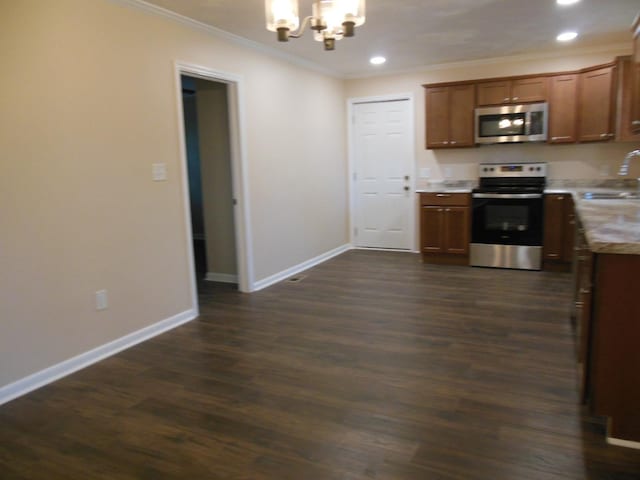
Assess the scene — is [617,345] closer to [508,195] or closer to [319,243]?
[508,195]

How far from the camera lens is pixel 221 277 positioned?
541 cm

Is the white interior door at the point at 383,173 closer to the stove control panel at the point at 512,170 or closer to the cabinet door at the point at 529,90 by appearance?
the stove control panel at the point at 512,170

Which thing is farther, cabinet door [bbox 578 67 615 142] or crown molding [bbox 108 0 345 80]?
cabinet door [bbox 578 67 615 142]

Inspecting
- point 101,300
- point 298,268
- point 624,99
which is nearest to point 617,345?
point 101,300

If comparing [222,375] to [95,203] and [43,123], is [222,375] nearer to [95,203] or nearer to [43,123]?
[95,203]

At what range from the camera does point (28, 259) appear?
9.28ft

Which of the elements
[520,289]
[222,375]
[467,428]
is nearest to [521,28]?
[520,289]

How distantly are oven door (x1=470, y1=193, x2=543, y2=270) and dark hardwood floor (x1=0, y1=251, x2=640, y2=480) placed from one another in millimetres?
1263

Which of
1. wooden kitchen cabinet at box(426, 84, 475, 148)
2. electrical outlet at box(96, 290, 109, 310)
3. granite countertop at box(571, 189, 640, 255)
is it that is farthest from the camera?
wooden kitchen cabinet at box(426, 84, 475, 148)

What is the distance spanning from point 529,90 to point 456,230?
1.83 meters

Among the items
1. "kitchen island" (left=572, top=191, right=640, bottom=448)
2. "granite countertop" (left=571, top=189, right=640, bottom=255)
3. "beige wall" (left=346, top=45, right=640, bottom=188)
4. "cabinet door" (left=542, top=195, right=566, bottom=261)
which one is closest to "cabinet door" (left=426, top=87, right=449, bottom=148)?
"beige wall" (left=346, top=45, right=640, bottom=188)

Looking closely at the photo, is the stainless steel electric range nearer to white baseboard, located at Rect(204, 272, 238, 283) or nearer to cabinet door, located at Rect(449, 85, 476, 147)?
cabinet door, located at Rect(449, 85, 476, 147)

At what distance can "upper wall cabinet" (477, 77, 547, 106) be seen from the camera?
543 cm

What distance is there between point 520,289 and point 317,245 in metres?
2.58
